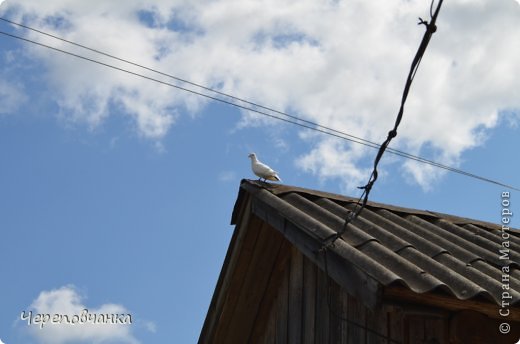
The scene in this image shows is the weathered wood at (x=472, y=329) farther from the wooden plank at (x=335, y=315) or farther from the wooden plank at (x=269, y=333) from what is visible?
the wooden plank at (x=269, y=333)

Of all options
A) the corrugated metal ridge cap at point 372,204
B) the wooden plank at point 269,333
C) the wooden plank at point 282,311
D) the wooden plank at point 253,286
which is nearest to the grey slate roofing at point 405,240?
the corrugated metal ridge cap at point 372,204

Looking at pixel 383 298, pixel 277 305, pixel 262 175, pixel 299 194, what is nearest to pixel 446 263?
pixel 383 298

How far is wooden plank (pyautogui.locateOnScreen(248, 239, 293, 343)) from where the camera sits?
6629 mm

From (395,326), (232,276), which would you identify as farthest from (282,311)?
(395,326)

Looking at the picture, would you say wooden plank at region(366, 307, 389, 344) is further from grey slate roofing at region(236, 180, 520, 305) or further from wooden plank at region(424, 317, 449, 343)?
grey slate roofing at region(236, 180, 520, 305)

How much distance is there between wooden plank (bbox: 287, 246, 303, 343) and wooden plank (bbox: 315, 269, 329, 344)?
0.33m

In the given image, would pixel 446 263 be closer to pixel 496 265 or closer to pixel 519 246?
pixel 496 265

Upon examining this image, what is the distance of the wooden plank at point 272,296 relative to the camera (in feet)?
21.7

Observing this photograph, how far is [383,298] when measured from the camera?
4359 millimetres

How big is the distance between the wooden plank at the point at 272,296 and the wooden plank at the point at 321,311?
2.34ft

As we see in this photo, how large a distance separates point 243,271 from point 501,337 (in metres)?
2.62

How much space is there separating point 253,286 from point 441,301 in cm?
271

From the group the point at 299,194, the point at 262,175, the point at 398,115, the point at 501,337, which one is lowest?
the point at 501,337

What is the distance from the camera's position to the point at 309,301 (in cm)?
607
